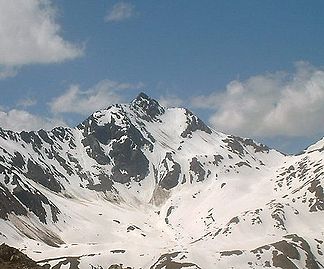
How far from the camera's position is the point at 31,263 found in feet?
141

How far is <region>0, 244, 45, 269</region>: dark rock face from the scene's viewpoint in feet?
134

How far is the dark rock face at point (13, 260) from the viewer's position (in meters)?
40.9

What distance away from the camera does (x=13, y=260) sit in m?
42.2

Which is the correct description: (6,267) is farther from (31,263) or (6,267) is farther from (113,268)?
(113,268)

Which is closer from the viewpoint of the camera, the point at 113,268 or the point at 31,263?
the point at 31,263

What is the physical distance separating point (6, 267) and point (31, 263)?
2.70 meters

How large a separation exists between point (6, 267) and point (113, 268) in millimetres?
10125

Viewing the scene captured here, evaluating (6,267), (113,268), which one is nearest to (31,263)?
(6,267)

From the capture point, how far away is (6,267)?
40531 mm

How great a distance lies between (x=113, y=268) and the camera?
4719 cm

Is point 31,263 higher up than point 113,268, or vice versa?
point 113,268

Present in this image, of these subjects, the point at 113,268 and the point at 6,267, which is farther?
the point at 113,268

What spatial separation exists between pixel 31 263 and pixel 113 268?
7.63m
